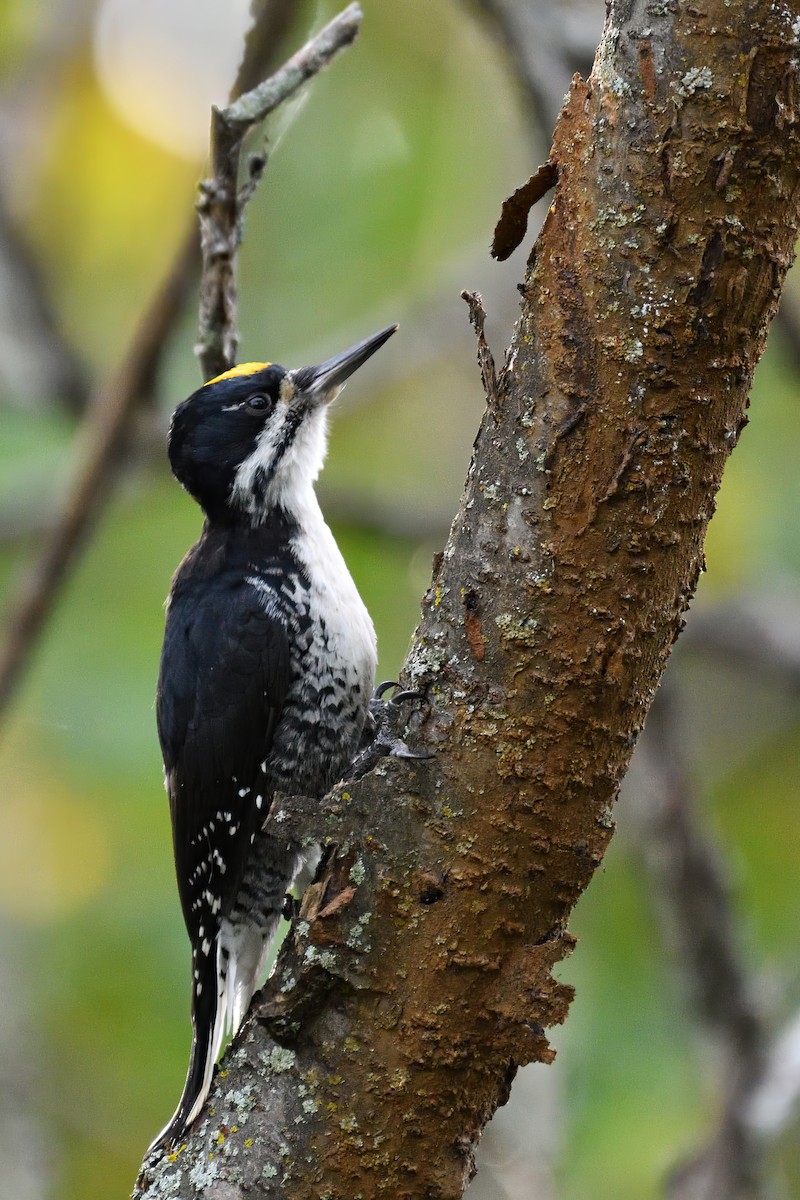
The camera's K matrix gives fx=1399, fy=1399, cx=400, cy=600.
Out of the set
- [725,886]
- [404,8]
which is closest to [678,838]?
[725,886]

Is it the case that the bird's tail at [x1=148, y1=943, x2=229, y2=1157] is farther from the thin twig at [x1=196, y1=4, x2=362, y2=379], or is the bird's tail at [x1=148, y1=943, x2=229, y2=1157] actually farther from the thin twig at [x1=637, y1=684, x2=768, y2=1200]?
the thin twig at [x1=196, y1=4, x2=362, y2=379]

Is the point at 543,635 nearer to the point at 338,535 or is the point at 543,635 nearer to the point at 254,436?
the point at 254,436

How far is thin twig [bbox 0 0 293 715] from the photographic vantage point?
3.79m

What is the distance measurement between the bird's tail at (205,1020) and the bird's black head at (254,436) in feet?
3.60

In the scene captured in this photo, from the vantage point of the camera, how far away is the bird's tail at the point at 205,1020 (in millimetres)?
2854

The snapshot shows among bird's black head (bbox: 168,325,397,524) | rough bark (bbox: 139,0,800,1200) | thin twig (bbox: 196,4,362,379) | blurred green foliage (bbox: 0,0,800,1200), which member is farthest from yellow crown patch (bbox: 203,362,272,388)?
rough bark (bbox: 139,0,800,1200)

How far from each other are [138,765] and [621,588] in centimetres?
276

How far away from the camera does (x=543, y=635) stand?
1.97 meters

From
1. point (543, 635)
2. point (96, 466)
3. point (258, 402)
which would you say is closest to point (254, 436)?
point (258, 402)

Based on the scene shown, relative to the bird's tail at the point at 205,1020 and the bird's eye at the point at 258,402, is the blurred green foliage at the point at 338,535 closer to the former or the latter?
the bird's eye at the point at 258,402

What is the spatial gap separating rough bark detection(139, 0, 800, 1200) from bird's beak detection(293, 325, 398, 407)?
154cm

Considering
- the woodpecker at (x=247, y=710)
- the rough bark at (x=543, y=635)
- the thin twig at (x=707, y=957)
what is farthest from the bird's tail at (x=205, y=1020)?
the thin twig at (x=707, y=957)

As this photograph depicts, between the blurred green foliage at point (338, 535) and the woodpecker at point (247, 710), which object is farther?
the blurred green foliage at point (338, 535)

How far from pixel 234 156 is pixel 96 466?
1.36 meters
